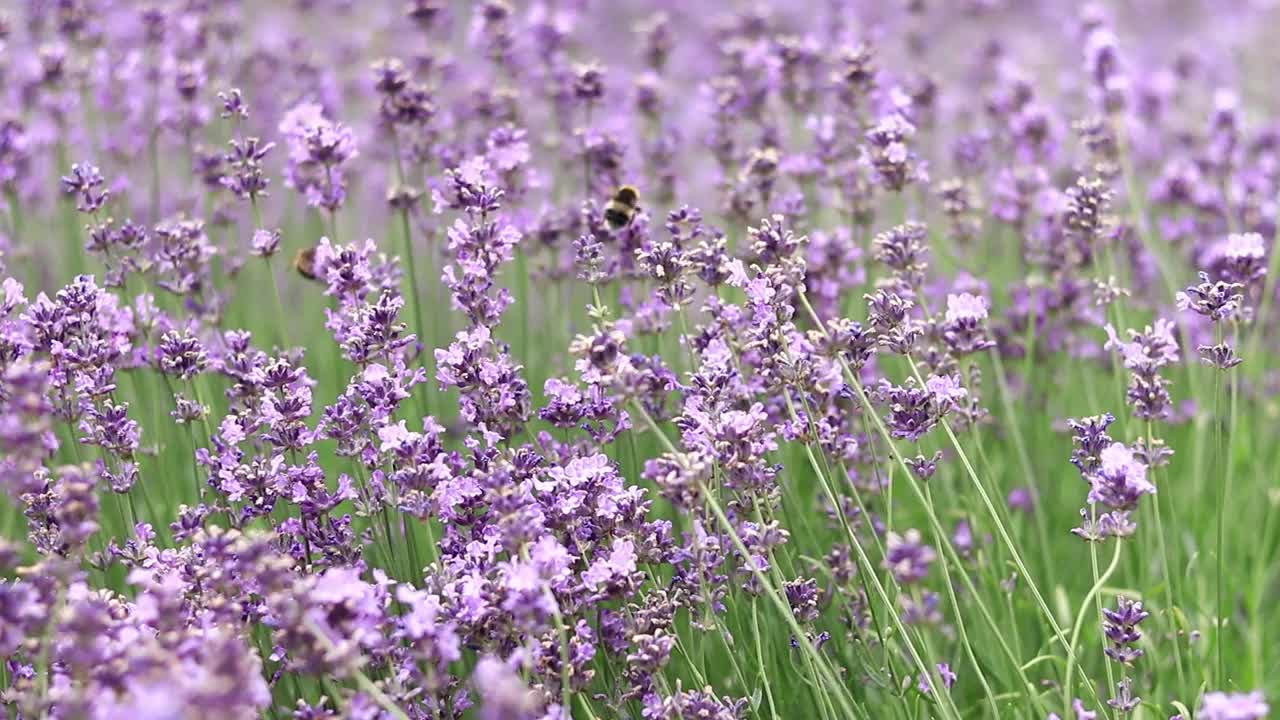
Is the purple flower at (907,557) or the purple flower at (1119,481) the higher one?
the purple flower at (1119,481)

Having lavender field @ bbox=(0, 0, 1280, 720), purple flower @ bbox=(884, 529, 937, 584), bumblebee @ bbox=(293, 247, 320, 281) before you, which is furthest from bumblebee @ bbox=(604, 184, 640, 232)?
purple flower @ bbox=(884, 529, 937, 584)

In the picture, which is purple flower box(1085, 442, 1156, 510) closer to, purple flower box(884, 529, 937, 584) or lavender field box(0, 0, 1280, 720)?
lavender field box(0, 0, 1280, 720)

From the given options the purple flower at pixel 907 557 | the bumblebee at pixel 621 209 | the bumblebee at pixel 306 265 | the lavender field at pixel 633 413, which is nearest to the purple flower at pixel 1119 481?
the lavender field at pixel 633 413

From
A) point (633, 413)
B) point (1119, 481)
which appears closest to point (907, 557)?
point (1119, 481)

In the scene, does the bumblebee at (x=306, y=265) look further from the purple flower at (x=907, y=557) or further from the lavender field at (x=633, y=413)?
the purple flower at (x=907, y=557)

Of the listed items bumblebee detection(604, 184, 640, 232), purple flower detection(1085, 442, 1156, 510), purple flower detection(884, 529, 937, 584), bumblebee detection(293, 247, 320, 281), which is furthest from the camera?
bumblebee detection(293, 247, 320, 281)

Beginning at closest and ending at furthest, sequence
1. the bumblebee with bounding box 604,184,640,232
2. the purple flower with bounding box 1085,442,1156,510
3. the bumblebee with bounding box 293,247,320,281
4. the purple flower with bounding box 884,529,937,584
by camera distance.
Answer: the purple flower with bounding box 884,529,937,584 < the purple flower with bounding box 1085,442,1156,510 < the bumblebee with bounding box 604,184,640,232 < the bumblebee with bounding box 293,247,320,281

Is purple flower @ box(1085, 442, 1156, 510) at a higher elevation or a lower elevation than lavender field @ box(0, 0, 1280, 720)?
lower
